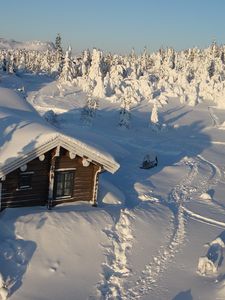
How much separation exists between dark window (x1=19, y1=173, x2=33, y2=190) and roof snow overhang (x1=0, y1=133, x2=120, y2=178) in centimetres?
101

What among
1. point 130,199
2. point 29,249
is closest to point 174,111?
point 130,199

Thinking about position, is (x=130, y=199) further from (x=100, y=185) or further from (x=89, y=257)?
(x=89, y=257)

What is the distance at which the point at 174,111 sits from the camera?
2512 inches

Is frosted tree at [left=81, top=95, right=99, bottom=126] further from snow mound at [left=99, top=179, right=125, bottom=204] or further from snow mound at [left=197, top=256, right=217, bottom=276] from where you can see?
snow mound at [left=197, top=256, right=217, bottom=276]

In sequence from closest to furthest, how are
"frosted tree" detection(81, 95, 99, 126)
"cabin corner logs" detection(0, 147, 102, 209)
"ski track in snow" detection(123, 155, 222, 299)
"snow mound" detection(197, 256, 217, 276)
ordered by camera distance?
"ski track in snow" detection(123, 155, 222, 299) < "snow mound" detection(197, 256, 217, 276) < "cabin corner logs" detection(0, 147, 102, 209) < "frosted tree" detection(81, 95, 99, 126)

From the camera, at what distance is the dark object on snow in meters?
30.5

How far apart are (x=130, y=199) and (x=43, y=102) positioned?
135 feet

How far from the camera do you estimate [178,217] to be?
21.4 metres

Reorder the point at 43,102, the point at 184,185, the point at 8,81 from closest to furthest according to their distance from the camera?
the point at 184,185 < the point at 43,102 < the point at 8,81

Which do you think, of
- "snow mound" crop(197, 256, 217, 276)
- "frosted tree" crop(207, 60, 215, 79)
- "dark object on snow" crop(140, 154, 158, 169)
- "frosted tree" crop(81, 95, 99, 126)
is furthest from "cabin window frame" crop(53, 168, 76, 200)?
"frosted tree" crop(207, 60, 215, 79)

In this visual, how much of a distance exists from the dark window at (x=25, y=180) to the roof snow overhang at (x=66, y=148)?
1007mm

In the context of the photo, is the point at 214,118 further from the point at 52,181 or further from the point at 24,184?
the point at 24,184

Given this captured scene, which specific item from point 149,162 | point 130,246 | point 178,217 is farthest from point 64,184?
point 149,162

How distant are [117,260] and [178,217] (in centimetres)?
641
